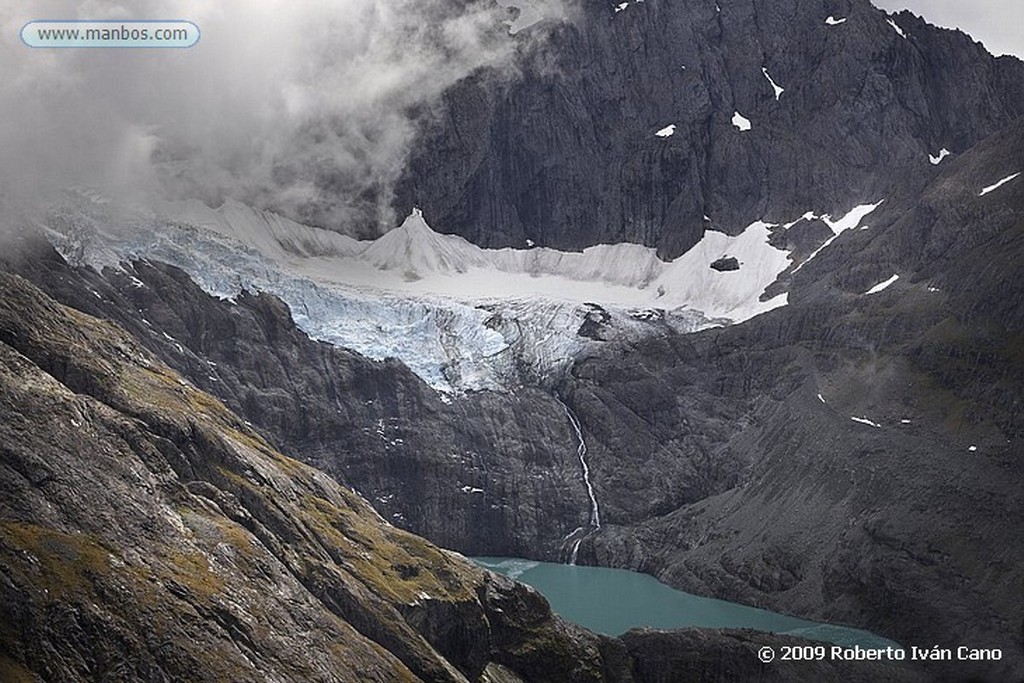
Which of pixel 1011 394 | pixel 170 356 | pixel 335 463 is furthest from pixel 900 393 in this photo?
pixel 170 356

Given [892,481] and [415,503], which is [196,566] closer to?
[892,481]

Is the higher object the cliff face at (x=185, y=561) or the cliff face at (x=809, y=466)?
the cliff face at (x=809, y=466)

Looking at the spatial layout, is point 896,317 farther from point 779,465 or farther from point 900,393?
point 779,465

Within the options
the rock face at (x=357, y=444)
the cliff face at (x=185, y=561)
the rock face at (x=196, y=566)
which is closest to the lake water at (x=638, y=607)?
the rock face at (x=357, y=444)

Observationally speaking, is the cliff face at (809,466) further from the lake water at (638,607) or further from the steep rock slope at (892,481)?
the lake water at (638,607)

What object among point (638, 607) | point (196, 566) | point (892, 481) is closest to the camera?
point (196, 566)

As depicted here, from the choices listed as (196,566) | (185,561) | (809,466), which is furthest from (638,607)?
(185,561)

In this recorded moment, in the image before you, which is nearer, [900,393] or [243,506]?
[243,506]

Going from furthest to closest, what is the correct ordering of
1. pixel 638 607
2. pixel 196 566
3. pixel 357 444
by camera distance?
pixel 357 444 → pixel 638 607 → pixel 196 566

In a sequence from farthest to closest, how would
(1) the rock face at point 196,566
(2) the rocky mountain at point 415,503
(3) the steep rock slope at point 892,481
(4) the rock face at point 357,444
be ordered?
1. (4) the rock face at point 357,444
2. (3) the steep rock slope at point 892,481
3. (2) the rocky mountain at point 415,503
4. (1) the rock face at point 196,566
